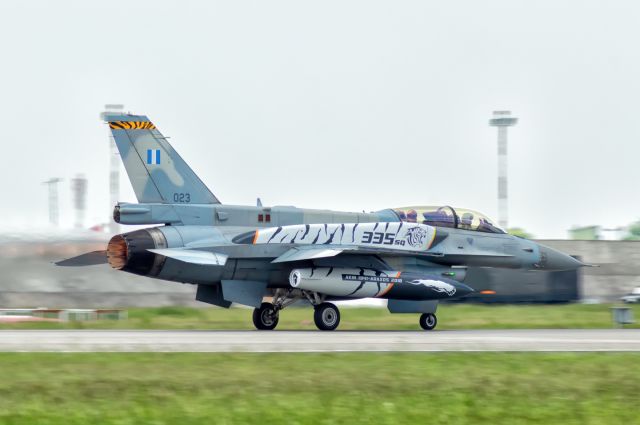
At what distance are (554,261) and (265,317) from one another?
315 inches

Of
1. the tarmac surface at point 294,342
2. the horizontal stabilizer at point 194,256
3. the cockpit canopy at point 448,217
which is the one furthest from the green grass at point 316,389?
the cockpit canopy at point 448,217

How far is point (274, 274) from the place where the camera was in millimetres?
24578

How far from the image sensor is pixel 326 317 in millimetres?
24547

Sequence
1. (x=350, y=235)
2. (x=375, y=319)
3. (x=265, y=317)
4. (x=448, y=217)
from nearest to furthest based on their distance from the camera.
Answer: (x=350, y=235), (x=265, y=317), (x=448, y=217), (x=375, y=319)

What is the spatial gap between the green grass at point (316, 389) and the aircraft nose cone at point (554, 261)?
11702 millimetres

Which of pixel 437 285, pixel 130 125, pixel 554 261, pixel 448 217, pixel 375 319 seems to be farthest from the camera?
pixel 375 319

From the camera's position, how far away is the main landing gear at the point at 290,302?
2453 centimetres

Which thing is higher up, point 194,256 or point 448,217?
point 448,217

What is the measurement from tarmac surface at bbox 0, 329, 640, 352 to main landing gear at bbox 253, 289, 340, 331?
10.8ft

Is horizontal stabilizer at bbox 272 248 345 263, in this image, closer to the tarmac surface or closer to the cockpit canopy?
the tarmac surface

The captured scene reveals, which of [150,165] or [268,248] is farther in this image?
[150,165]

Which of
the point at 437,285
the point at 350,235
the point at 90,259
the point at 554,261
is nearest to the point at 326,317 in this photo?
the point at 350,235

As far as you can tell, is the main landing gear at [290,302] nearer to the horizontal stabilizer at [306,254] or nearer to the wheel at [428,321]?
the horizontal stabilizer at [306,254]

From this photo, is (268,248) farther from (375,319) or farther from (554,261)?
(375,319)
